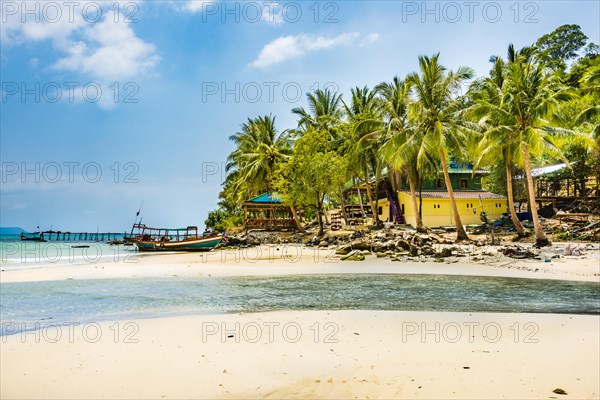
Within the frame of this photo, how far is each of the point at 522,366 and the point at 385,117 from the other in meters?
32.1

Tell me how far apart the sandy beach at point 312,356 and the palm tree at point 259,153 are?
3283 cm

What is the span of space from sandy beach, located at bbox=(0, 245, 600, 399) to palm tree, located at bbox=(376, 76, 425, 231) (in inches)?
785

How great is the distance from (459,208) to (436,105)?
13109 millimetres

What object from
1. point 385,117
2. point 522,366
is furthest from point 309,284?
point 385,117

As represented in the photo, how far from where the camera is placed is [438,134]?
83.6 ft

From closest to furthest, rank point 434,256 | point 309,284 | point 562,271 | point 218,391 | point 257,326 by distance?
point 218,391 → point 257,326 → point 309,284 → point 562,271 → point 434,256

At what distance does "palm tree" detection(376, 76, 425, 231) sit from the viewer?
27.5 m

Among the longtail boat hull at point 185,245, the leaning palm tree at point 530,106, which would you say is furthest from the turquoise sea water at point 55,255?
the leaning palm tree at point 530,106

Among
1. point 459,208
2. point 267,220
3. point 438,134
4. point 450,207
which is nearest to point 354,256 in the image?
point 438,134

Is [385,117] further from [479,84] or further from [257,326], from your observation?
[257,326]

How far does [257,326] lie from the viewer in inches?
305

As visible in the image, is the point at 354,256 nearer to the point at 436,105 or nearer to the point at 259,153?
the point at 436,105

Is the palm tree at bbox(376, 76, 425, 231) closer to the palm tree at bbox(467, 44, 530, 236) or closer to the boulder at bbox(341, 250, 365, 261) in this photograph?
the palm tree at bbox(467, 44, 530, 236)

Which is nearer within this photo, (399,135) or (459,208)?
(399,135)
